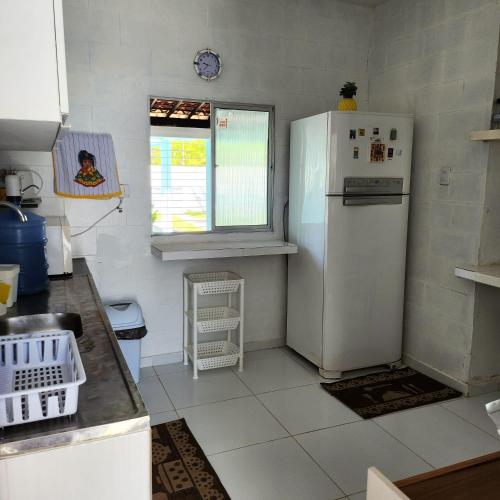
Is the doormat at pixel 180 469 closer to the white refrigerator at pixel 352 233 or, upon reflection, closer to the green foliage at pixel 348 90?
the white refrigerator at pixel 352 233

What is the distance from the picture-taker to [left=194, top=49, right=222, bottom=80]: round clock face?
3.41m

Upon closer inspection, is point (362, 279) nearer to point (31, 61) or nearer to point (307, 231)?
point (307, 231)

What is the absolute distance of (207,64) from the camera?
3438 millimetres

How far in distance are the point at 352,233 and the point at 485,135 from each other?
101cm

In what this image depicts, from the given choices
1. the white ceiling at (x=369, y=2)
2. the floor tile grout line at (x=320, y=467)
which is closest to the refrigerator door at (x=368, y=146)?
the white ceiling at (x=369, y=2)

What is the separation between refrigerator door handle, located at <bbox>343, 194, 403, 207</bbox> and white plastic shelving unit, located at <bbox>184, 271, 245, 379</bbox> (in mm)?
937

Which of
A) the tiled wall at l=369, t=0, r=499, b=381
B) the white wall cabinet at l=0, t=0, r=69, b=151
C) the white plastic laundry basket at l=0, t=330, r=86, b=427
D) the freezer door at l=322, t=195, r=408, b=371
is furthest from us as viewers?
the freezer door at l=322, t=195, r=408, b=371

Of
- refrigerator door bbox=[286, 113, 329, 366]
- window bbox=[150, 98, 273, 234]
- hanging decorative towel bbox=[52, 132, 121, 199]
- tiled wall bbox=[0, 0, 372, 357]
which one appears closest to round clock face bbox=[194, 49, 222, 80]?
tiled wall bbox=[0, 0, 372, 357]

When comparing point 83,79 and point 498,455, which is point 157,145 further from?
point 498,455

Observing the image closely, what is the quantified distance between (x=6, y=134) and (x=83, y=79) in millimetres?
1762

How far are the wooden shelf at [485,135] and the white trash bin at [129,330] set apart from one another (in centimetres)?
239

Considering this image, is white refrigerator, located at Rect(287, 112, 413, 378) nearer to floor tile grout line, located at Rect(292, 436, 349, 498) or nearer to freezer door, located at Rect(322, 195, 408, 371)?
freezer door, located at Rect(322, 195, 408, 371)

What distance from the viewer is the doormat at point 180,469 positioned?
7.18 ft

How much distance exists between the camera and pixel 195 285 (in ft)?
11.0
